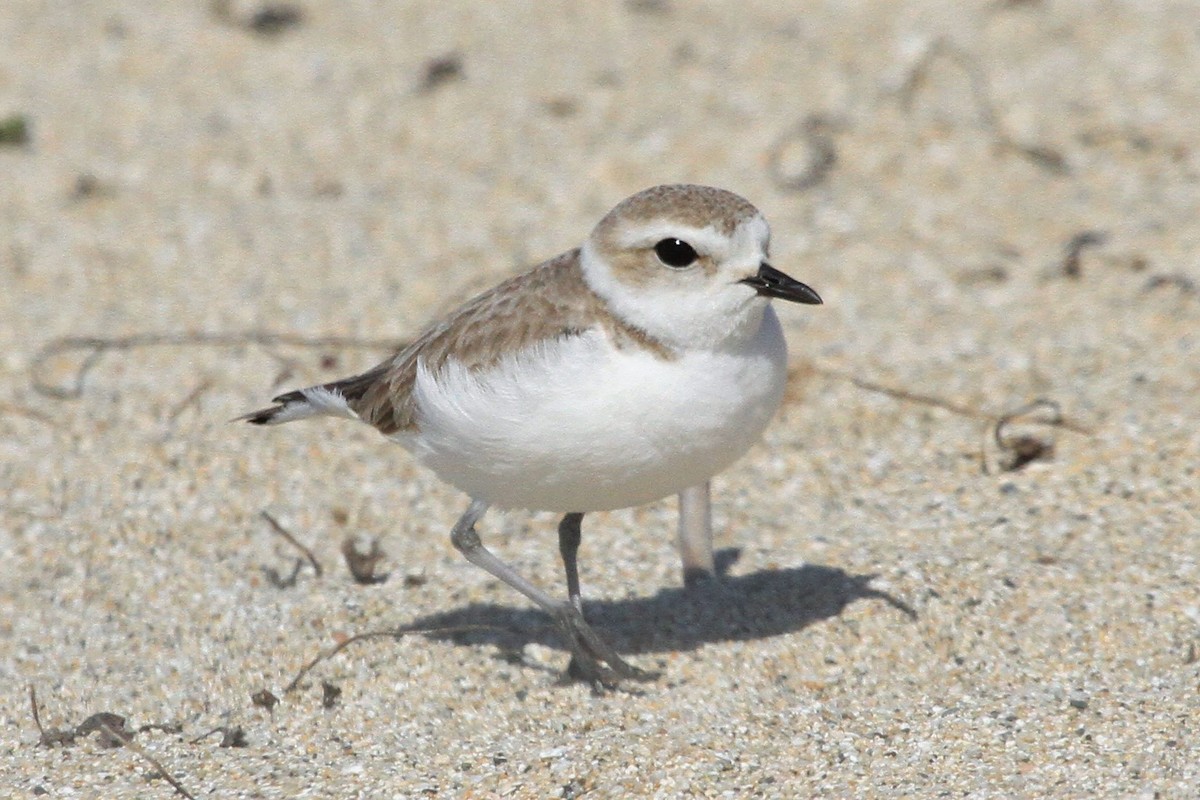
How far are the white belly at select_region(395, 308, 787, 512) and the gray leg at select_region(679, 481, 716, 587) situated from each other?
79 cm

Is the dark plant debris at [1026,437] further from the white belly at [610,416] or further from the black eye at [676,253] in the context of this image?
the black eye at [676,253]

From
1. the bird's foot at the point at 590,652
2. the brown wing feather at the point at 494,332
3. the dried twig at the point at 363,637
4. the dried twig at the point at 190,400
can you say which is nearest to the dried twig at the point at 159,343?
the dried twig at the point at 190,400

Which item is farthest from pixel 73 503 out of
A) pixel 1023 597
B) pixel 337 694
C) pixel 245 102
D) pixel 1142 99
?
pixel 1142 99

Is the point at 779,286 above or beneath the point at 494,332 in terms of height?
above

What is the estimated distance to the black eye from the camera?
4.06 m

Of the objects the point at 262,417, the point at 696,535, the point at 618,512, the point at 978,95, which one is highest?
the point at 978,95

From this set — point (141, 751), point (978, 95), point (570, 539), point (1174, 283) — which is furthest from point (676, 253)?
point (978, 95)

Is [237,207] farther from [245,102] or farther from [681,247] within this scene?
[681,247]

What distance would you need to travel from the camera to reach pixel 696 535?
5.02m

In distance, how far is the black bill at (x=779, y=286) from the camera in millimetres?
3957

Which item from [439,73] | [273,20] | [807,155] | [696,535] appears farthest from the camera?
[273,20]

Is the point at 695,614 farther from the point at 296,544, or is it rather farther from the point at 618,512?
the point at 296,544

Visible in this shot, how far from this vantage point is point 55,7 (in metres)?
10.0

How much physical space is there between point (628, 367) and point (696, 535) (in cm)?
117
